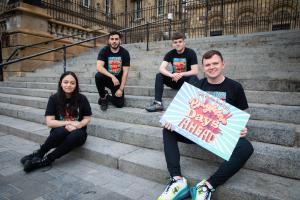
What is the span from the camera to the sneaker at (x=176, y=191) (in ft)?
6.82

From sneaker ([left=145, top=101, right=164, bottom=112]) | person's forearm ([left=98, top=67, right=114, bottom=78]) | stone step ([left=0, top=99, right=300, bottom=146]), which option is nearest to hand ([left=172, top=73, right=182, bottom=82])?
sneaker ([left=145, top=101, right=164, bottom=112])

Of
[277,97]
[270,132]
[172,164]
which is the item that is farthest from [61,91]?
[277,97]

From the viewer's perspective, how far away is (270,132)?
255cm

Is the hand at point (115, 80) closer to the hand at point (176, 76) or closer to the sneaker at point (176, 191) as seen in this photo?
the hand at point (176, 76)

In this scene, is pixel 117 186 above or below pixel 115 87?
below

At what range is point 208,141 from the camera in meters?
2.15

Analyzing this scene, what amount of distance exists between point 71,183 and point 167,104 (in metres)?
1.96

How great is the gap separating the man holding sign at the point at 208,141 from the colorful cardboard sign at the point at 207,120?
2cm

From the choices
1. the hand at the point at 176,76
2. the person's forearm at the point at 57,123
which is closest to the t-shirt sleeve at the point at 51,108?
the person's forearm at the point at 57,123

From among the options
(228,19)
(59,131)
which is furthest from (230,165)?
(228,19)

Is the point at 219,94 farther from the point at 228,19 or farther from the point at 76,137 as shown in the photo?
the point at 228,19

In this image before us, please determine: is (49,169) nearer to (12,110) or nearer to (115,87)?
(115,87)

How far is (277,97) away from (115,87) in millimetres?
2599

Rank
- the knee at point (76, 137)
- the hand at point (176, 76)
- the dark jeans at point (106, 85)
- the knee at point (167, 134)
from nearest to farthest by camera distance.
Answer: the knee at point (167, 134)
the knee at point (76, 137)
the hand at point (176, 76)
the dark jeans at point (106, 85)
